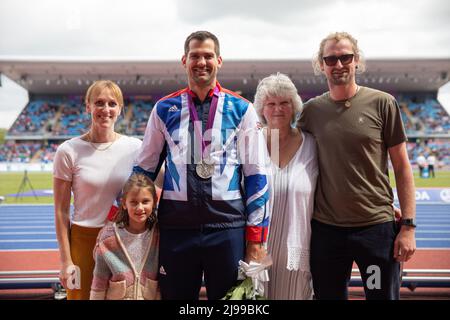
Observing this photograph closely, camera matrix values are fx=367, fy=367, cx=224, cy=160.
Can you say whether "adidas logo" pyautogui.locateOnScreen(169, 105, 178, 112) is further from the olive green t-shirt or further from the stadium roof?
the stadium roof

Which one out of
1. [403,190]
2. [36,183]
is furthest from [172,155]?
[36,183]

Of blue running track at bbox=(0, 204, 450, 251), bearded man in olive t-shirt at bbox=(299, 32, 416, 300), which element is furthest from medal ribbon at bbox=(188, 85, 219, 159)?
blue running track at bbox=(0, 204, 450, 251)

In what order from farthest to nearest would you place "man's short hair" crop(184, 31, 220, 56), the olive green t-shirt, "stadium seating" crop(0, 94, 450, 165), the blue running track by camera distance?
"stadium seating" crop(0, 94, 450, 165) < the blue running track < the olive green t-shirt < "man's short hair" crop(184, 31, 220, 56)

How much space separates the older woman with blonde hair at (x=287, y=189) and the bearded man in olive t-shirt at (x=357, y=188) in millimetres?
67

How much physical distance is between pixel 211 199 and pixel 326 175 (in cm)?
64

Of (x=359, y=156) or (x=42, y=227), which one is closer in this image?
(x=359, y=156)

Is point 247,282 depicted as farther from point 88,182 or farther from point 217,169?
point 88,182

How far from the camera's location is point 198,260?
5.87 feet

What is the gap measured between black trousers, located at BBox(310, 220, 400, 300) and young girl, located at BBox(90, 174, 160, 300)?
86 cm

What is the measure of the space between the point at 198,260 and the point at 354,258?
0.83 m

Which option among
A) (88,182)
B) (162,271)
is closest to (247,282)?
(162,271)

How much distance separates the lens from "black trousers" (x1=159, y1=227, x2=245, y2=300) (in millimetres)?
1771

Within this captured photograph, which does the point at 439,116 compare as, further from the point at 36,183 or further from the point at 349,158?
the point at 349,158

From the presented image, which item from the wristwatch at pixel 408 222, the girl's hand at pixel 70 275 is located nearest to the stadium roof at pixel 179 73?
the wristwatch at pixel 408 222
